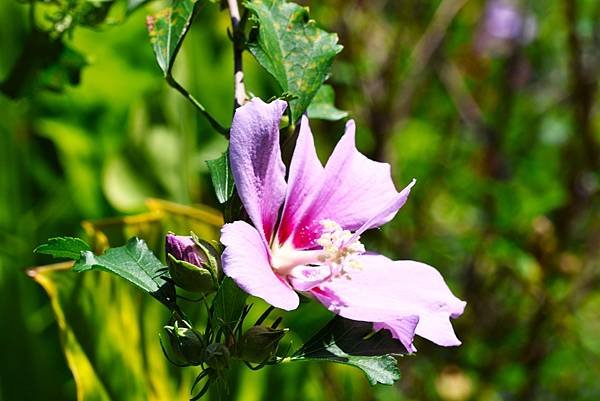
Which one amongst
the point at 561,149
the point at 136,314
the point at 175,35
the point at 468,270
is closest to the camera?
the point at 175,35

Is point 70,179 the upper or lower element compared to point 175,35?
lower

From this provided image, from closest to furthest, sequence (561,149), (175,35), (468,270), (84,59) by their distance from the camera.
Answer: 1. (175,35)
2. (84,59)
3. (468,270)
4. (561,149)

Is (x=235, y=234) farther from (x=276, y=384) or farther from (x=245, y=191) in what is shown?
(x=276, y=384)

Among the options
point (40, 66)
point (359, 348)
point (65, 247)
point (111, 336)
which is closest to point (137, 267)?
point (65, 247)

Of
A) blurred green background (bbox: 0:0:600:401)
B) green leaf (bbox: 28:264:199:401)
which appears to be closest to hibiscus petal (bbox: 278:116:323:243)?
green leaf (bbox: 28:264:199:401)

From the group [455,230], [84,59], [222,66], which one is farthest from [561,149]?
[84,59]

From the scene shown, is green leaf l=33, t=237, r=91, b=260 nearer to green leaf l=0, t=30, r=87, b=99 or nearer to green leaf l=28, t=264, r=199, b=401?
green leaf l=0, t=30, r=87, b=99
